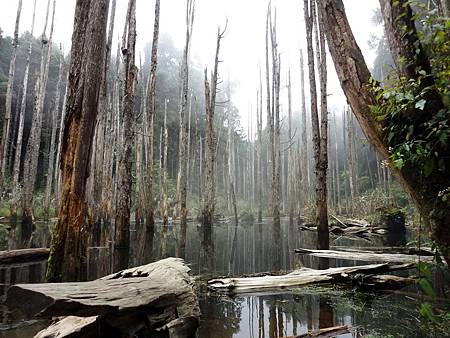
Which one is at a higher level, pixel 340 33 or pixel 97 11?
pixel 97 11

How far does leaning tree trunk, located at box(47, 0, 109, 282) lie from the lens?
3199mm

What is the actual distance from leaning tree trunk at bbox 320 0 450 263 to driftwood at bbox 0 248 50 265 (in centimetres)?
554

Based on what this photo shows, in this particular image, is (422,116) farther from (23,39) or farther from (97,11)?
(23,39)

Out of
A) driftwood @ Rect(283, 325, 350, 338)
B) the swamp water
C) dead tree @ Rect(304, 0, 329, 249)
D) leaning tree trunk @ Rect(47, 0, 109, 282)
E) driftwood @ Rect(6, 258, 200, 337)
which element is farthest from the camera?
dead tree @ Rect(304, 0, 329, 249)

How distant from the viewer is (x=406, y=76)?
178 centimetres

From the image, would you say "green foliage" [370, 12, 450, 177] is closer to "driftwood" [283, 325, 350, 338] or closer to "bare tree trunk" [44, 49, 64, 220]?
"driftwood" [283, 325, 350, 338]

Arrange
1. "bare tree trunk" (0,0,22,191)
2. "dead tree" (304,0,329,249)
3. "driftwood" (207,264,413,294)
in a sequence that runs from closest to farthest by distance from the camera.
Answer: "driftwood" (207,264,413,294) → "dead tree" (304,0,329,249) → "bare tree trunk" (0,0,22,191)

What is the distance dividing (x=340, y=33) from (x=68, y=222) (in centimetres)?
319

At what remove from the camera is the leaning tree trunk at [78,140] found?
320cm

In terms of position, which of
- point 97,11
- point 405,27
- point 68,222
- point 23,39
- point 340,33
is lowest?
point 68,222

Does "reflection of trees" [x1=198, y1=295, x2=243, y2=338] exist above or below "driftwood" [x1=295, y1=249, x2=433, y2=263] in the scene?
below

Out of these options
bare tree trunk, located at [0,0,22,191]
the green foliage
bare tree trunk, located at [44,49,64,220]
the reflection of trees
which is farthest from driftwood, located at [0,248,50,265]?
bare tree trunk, located at [44,49,64,220]

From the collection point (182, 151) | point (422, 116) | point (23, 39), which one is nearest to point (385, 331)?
point (422, 116)

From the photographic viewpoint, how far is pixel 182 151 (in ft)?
41.6
